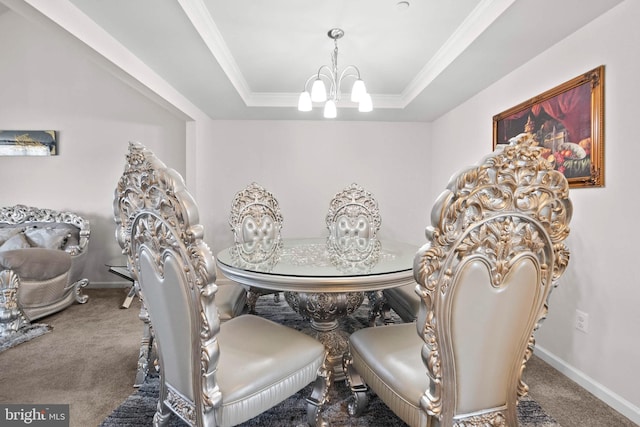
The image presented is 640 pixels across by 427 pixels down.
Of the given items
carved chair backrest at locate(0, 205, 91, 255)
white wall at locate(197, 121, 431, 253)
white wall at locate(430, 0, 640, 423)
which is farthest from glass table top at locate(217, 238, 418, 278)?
carved chair backrest at locate(0, 205, 91, 255)

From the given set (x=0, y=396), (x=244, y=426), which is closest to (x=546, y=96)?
(x=244, y=426)

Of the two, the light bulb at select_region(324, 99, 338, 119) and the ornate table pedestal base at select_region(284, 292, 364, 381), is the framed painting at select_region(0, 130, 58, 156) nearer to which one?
the light bulb at select_region(324, 99, 338, 119)

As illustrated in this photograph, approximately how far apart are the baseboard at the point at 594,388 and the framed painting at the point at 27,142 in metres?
5.59

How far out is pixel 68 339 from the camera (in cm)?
247

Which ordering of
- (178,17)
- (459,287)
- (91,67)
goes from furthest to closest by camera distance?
(91,67) < (178,17) < (459,287)

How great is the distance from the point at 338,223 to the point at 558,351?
201 centimetres

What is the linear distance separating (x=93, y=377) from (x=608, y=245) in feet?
10.5

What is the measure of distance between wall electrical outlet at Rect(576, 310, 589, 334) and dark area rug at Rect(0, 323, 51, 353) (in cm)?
400

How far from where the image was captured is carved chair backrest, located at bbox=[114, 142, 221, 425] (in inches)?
35.8

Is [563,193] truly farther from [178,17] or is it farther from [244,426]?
[178,17]

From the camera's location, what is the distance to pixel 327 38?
2.42m

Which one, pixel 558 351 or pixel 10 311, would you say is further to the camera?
pixel 10 311

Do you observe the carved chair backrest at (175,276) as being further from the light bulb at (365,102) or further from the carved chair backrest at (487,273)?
the light bulb at (365,102)

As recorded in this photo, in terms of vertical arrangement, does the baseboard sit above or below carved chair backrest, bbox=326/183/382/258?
below
